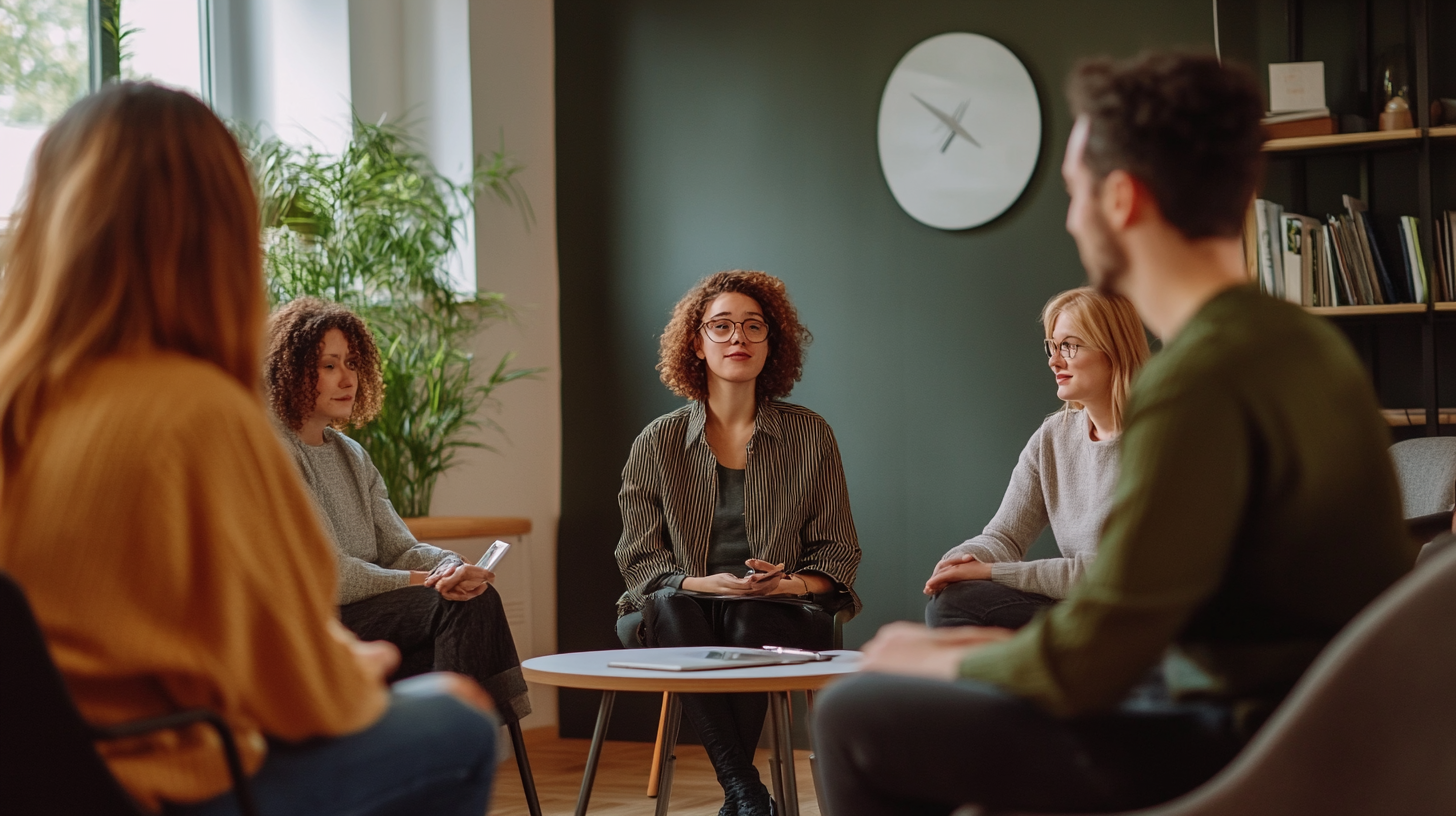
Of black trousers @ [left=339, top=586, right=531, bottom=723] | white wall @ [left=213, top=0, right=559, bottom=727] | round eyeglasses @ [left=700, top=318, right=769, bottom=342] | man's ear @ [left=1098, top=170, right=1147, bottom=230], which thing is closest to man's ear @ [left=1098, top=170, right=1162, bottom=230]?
man's ear @ [left=1098, top=170, right=1147, bottom=230]

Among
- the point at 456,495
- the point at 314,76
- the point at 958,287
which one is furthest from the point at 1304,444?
the point at 314,76

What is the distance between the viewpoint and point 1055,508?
329 cm

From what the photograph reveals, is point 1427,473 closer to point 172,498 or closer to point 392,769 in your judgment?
point 392,769

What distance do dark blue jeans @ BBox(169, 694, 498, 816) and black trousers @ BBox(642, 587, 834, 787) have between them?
161cm

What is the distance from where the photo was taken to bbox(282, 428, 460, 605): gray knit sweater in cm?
304

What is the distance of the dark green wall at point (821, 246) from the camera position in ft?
13.4

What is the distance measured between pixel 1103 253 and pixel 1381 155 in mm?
2860

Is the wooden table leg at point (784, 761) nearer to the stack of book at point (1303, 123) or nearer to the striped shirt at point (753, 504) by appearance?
the striped shirt at point (753, 504)

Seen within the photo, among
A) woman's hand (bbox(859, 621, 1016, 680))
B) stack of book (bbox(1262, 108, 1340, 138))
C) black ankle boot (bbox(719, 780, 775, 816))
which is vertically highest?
stack of book (bbox(1262, 108, 1340, 138))

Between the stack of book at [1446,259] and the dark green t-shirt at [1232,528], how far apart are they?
2614 mm

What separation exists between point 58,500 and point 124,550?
68 millimetres

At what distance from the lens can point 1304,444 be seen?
114cm

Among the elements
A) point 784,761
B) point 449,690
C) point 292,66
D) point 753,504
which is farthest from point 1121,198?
point 292,66

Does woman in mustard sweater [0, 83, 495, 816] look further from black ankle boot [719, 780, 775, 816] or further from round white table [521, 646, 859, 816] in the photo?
black ankle boot [719, 780, 775, 816]
